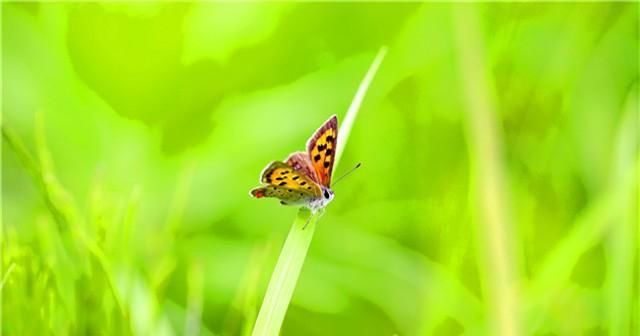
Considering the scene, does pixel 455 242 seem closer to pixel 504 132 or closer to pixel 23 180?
pixel 504 132

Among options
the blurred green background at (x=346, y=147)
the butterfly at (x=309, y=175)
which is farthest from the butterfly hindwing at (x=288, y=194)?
the blurred green background at (x=346, y=147)

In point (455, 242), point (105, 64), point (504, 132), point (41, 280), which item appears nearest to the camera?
point (41, 280)

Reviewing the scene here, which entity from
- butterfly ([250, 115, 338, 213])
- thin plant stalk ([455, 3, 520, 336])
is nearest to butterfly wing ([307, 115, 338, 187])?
butterfly ([250, 115, 338, 213])

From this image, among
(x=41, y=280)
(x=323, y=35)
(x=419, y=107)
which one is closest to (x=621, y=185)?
(x=419, y=107)

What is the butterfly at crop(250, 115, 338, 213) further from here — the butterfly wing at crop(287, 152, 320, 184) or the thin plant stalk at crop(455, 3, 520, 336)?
the thin plant stalk at crop(455, 3, 520, 336)

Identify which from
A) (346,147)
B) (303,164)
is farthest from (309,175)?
(346,147)

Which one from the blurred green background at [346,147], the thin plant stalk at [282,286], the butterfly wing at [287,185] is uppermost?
the blurred green background at [346,147]

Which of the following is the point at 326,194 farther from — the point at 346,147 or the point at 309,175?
the point at 346,147

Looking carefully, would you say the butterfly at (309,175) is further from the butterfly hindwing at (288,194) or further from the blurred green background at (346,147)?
the blurred green background at (346,147)
